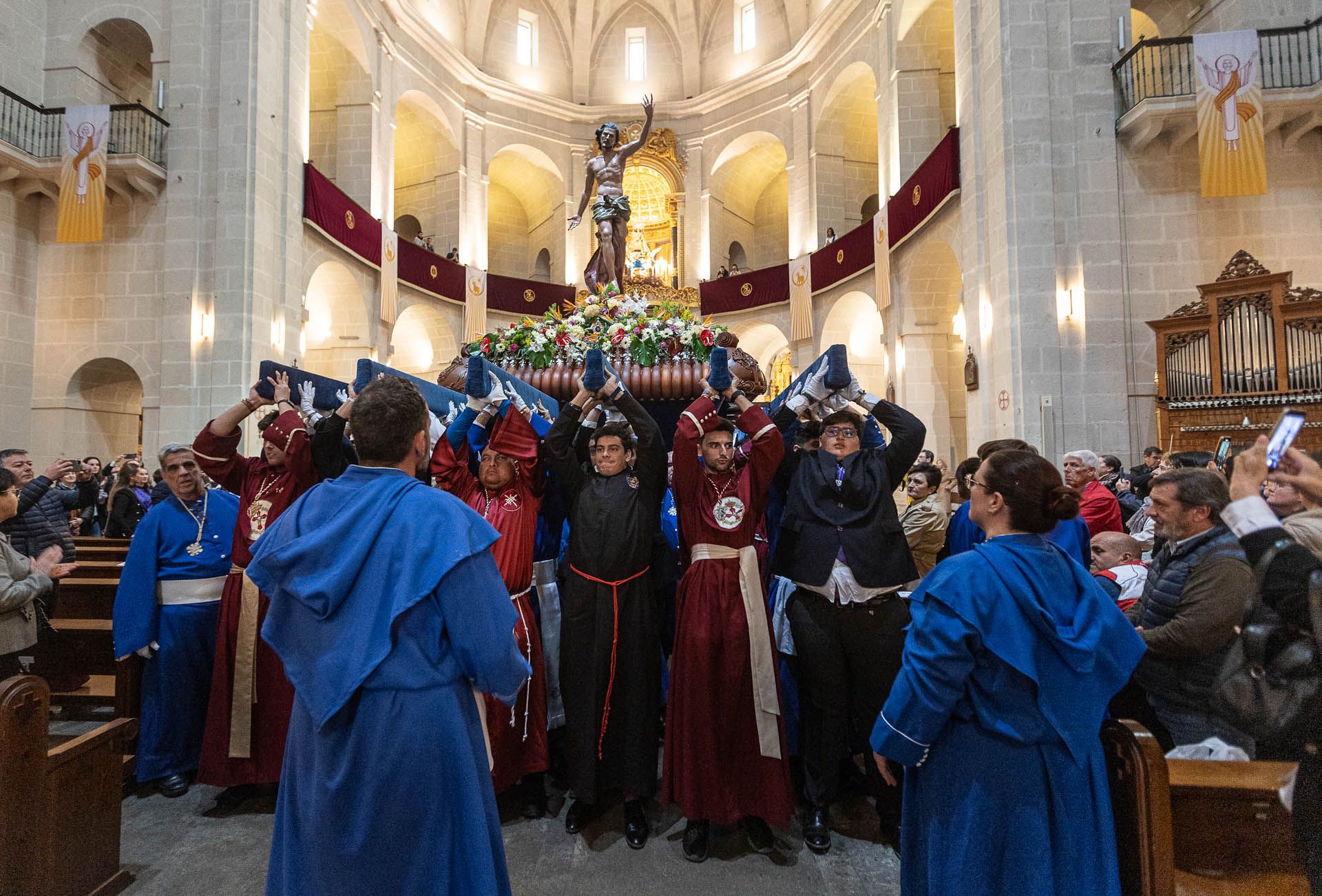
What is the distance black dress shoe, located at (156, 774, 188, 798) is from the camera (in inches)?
130

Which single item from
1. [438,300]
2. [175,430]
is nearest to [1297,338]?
[175,430]

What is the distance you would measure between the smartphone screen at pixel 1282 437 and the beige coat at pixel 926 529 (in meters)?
2.48

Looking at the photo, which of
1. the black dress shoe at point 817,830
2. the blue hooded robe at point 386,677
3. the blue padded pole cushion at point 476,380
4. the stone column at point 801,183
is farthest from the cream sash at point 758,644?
the stone column at point 801,183

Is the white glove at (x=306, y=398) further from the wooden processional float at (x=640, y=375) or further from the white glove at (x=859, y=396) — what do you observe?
the white glove at (x=859, y=396)

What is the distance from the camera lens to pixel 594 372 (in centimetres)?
288

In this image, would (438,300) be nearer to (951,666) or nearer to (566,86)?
(566,86)

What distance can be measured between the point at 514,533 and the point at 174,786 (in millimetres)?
1932

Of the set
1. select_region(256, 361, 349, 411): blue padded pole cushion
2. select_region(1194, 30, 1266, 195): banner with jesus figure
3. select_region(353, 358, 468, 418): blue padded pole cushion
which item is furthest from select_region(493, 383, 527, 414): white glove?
select_region(1194, 30, 1266, 195): banner with jesus figure

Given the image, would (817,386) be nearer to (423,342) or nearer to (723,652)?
(723,652)

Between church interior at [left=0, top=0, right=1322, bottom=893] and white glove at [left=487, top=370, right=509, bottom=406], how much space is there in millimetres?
1737

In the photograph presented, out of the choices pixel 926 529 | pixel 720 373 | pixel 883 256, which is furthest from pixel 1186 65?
pixel 720 373

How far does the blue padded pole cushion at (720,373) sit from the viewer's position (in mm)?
2979

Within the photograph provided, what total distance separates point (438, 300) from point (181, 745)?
45.0 ft

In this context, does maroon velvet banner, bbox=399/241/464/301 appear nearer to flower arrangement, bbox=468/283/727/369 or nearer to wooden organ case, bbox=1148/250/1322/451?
flower arrangement, bbox=468/283/727/369
